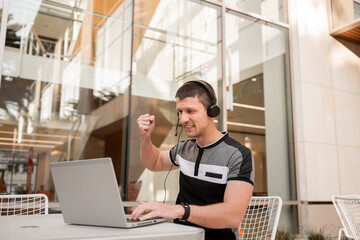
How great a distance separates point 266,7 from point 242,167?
4.17 metres

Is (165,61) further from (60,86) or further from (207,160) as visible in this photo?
(207,160)

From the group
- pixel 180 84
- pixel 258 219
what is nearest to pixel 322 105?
pixel 180 84

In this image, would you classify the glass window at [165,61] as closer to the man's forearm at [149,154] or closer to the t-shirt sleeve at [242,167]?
the man's forearm at [149,154]

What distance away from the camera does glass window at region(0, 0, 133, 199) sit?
12.5ft

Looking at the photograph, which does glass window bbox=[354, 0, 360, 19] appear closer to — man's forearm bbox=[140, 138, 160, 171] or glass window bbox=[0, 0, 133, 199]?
glass window bbox=[0, 0, 133, 199]

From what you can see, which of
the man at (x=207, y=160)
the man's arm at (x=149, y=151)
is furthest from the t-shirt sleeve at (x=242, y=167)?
the man's arm at (x=149, y=151)

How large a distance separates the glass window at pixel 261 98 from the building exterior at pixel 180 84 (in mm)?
15

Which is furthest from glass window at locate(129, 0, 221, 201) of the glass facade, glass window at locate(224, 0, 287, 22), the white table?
the white table

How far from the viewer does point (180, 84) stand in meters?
4.27

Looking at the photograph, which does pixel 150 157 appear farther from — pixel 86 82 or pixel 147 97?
pixel 86 82

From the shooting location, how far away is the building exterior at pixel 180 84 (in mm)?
3941

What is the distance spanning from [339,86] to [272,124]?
1.24 metres

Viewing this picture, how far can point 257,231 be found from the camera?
6.99 ft

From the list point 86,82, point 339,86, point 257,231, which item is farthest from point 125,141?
point 339,86
